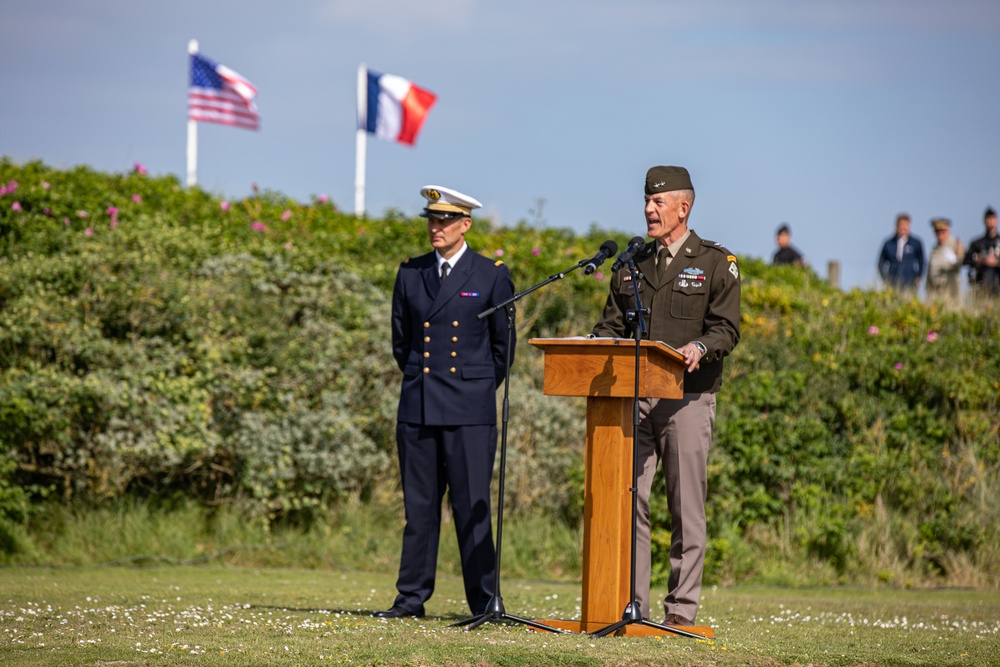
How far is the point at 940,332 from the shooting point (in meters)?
12.5

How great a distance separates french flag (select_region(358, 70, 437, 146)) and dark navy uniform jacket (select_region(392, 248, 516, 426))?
16.5m

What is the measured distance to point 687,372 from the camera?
6715mm

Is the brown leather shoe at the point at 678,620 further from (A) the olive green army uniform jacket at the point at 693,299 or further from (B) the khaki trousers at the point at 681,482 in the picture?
(A) the olive green army uniform jacket at the point at 693,299

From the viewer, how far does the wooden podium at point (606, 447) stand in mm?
6188

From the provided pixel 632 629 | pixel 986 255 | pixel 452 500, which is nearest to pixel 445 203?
pixel 452 500

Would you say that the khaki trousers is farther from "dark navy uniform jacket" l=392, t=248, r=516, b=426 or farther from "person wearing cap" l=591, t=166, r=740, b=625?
"dark navy uniform jacket" l=392, t=248, r=516, b=426

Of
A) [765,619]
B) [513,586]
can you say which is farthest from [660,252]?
[513,586]

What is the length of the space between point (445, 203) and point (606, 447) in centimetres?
192

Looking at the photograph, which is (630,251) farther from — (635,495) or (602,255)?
(635,495)

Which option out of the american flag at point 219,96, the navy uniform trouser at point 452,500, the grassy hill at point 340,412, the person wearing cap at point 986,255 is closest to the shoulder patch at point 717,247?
the navy uniform trouser at point 452,500

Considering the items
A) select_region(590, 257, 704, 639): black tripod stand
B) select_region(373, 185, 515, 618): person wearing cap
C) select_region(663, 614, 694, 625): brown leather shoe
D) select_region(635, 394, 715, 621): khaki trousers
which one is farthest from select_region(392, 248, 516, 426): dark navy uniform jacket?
select_region(663, 614, 694, 625): brown leather shoe

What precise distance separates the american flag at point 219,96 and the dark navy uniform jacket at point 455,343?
598 inches

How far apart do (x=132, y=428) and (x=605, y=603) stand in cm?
580

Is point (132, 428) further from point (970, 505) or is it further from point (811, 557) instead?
point (970, 505)
